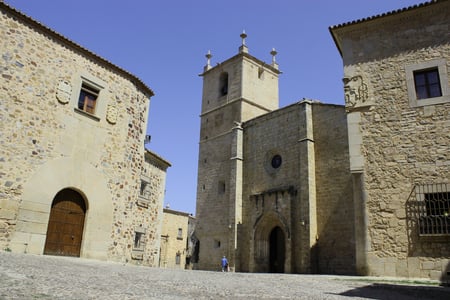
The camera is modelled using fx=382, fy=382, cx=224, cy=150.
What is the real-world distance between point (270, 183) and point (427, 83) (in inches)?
469

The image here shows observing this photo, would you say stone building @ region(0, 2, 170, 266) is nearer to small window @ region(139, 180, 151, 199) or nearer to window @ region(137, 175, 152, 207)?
window @ region(137, 175, 152, 207)

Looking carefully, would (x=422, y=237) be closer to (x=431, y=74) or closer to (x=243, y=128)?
(x=431, y=74)

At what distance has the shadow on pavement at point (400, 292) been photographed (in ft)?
21.8

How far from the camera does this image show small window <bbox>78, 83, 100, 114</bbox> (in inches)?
431

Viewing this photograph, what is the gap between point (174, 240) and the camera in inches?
1185

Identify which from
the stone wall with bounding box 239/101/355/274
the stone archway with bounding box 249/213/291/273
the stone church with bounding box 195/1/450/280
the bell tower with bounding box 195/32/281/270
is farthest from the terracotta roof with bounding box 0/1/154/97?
the bell tower with bounding box 195/32/281/270

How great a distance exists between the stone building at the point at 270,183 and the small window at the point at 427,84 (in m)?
7.57

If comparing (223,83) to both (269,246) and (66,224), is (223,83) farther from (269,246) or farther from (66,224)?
(66,224)

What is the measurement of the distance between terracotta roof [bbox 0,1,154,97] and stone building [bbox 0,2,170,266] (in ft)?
0.08

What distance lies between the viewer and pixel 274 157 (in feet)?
72.1

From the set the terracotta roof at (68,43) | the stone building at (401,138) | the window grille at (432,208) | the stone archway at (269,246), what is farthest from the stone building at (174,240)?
the window grille at (432,208)

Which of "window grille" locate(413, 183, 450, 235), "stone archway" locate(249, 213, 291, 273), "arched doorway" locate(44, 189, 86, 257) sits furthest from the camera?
"stone archway" locate(249, 213, 291, 273)

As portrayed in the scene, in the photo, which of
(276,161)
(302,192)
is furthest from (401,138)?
(276,161)

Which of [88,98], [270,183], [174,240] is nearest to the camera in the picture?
[88,98]
